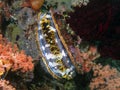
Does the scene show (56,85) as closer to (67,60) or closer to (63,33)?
(67,60)

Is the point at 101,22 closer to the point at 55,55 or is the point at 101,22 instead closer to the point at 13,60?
the point at 55,55

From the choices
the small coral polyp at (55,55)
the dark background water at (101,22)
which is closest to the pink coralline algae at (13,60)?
the small coral polyp at (55,55)

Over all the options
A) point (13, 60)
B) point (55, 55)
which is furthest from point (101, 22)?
point (13, 60)

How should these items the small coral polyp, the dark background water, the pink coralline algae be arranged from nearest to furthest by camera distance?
the pink coralline algae, the dark background water, the small coral polyp

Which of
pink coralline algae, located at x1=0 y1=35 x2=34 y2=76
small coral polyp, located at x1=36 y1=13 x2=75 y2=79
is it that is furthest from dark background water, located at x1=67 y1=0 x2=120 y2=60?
pink coralline algae, located at x1=0 y1=35 x2=34 y2=76

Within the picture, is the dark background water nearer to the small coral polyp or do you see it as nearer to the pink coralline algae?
the small coral polyp

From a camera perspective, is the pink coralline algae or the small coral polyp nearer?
the pink coralline algae

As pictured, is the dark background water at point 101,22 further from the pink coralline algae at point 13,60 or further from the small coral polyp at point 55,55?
the pink coralline algae at point 13,60

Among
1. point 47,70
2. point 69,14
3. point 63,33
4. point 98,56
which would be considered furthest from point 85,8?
point 47,70
